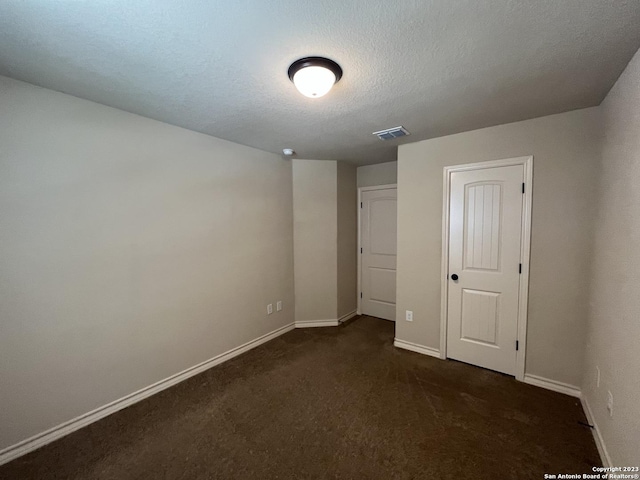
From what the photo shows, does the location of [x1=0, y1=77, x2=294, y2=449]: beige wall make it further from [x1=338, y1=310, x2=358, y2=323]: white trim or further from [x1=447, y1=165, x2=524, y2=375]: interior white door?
[x1=447, y1=165, x2=524, y2=375]: interior white door

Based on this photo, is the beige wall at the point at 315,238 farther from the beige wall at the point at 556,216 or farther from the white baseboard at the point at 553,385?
the white baseboard at the point at 553,385

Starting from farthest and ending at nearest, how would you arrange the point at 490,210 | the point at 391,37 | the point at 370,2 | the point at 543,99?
the point at 490,210 < the point at 543,99 < the point at 391,37 < the point at 370,2

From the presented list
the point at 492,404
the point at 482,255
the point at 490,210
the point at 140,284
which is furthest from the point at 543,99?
the point at 140,284

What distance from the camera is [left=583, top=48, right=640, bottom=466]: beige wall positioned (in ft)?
4.28

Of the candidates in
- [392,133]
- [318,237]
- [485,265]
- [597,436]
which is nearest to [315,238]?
[318,237]

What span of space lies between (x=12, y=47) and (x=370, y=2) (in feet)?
6.15

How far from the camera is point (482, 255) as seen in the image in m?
2.55

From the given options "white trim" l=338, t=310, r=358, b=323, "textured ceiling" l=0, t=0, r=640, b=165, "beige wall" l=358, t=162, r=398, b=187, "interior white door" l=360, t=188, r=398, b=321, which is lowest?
"white trim" l=338, t=310, r=358, b=323

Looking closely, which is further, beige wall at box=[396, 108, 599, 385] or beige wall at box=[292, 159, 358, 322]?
beige wall at box=[292, 159, 358, 322]

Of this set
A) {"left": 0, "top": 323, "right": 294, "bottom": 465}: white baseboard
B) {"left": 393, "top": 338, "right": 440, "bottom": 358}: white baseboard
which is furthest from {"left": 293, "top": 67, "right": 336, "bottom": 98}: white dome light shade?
{"left": 393, "top": 338, "right": 440, "bottom": 358}: white baseboard

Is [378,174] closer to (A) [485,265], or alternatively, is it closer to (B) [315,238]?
(B) [315,238]

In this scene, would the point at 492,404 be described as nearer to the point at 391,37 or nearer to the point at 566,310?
the point at 566,310

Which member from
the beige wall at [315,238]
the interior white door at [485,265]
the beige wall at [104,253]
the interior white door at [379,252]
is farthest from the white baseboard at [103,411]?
the interior white door at [485,265]

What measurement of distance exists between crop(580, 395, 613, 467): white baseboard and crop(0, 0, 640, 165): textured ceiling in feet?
7.58
